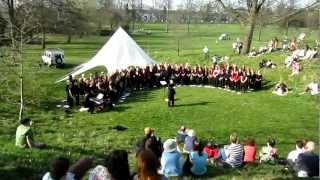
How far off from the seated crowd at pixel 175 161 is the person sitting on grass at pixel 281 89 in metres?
12.1

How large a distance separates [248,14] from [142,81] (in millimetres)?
16687

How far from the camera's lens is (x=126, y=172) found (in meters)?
6.70

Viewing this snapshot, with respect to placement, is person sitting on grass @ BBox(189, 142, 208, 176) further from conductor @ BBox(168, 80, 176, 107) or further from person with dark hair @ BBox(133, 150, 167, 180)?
conductor @ BBox(168, 80, 176, 107)

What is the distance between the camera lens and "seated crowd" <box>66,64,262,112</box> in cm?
2348

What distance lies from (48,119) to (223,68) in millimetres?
12789

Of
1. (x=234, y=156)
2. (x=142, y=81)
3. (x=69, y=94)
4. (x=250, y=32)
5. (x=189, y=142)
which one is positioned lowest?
(x=142, y=81)

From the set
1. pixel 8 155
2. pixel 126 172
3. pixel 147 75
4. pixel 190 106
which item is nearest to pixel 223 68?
pixel 147 75

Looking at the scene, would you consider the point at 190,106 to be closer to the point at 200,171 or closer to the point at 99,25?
the point at 200,171

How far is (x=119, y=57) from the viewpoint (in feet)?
103

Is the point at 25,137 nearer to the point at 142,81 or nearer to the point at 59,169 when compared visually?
the point at 59,169

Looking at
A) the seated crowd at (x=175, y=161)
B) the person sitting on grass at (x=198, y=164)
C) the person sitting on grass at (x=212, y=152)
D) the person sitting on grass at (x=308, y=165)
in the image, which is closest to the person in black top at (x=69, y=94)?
the seated crowd at (x=175, y=161)

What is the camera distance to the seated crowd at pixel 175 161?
21.3ft

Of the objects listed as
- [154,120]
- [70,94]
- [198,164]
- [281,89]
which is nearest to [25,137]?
[198,164]

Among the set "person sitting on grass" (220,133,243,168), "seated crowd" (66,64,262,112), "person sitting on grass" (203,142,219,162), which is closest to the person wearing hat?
"person sitting on grass" (220,133,243,168)
